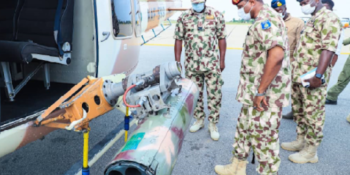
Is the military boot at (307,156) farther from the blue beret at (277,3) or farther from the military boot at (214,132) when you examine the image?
the blue beret at (277,3)

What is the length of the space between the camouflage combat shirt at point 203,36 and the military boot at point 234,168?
1.16 metres

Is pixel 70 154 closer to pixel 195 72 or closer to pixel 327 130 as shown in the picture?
pixel 195 72

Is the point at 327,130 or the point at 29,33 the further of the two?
the point at 327,130

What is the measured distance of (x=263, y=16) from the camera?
2045 millimetres

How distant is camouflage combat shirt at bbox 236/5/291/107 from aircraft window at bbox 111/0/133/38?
5.49 feet

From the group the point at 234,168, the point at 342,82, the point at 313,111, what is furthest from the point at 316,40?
the point at 342,82

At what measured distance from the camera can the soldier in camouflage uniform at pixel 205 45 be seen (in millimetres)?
3221

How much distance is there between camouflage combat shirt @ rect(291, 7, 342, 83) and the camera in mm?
2453

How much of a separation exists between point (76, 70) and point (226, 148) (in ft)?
6.48

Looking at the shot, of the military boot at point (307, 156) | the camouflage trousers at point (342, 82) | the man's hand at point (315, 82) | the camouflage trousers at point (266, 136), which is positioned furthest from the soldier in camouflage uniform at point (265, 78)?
the camouflage trousers at point (342, 82)

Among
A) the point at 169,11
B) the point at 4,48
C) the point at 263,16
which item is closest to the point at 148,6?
the point at 169,11

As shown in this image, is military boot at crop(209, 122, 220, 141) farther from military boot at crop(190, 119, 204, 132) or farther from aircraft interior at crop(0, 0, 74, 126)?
aircraft interior at crop(0, 0, 74, 126)

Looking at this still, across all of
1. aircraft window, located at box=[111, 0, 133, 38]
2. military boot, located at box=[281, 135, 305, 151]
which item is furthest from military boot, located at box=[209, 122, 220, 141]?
aircraft window, located at box=[111, 0, 133, 38]

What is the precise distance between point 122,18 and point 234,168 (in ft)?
7.52
